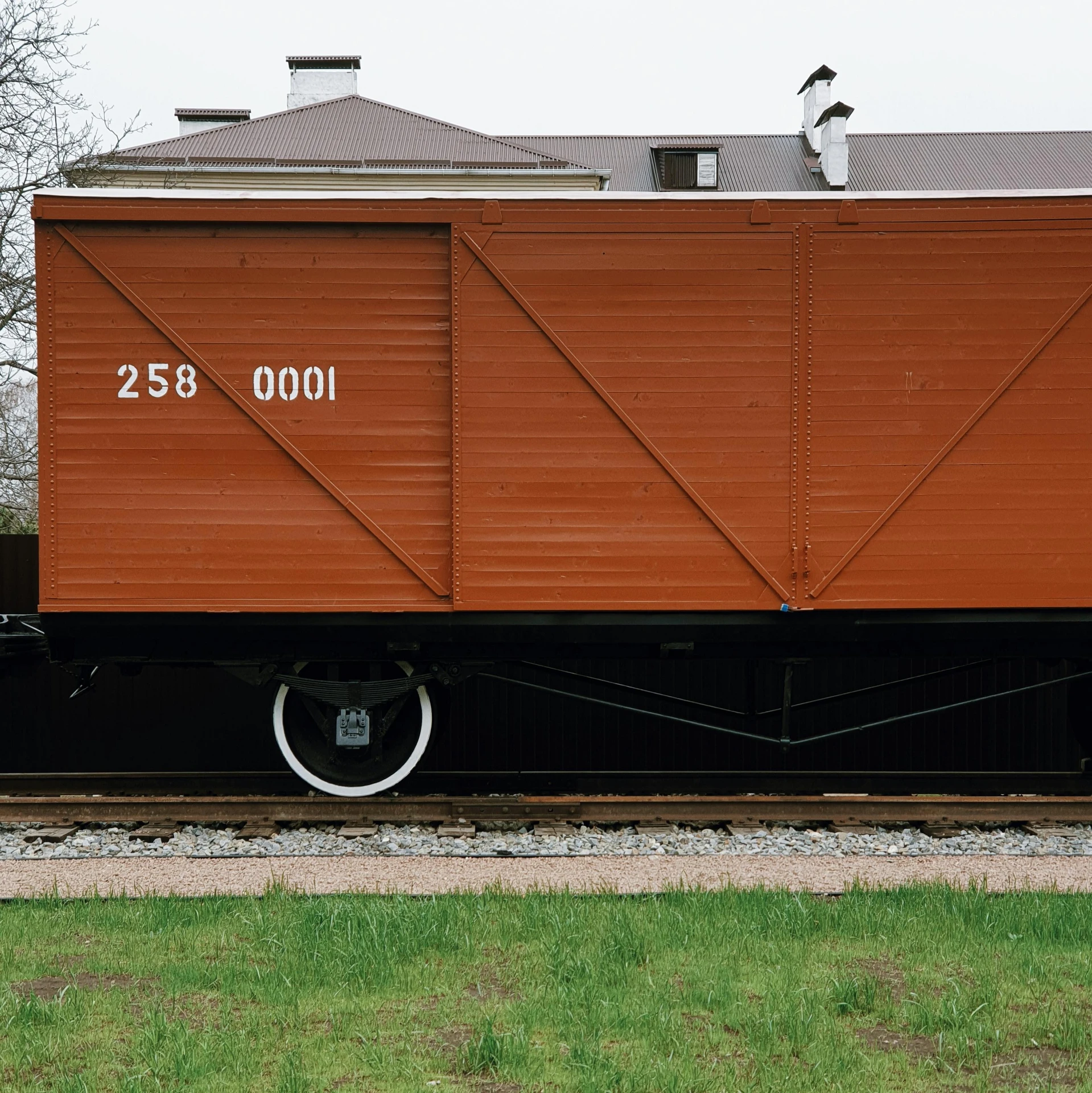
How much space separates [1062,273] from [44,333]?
6.32 m

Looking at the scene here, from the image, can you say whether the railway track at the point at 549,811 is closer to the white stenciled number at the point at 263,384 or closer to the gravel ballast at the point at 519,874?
the gravel ballast at the point at 519,874

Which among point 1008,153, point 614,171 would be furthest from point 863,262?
point 1008,153

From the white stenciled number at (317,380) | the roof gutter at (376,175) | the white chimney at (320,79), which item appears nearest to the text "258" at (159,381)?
the white stenciled number at (317,380)

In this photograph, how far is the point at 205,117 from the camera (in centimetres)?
3331

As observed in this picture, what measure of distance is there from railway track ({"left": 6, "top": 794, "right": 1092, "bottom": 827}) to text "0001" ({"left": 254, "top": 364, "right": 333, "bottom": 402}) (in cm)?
261

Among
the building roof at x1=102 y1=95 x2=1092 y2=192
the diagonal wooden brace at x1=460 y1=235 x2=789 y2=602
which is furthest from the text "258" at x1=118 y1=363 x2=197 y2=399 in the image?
the building roof at x1=102 y1=95 x2=1092 y2=192

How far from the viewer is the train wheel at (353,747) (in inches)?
276

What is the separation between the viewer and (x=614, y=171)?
33.5 meters

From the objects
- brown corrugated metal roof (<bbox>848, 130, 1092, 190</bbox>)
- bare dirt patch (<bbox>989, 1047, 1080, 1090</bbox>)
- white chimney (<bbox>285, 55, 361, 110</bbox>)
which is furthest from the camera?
white chimney (<bbox>285, 55, 361, 110</bbox>)

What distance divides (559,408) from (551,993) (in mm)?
3634

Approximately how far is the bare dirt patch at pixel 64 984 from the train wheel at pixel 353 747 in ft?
9.86

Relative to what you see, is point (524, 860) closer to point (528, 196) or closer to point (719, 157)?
point (528, 196)

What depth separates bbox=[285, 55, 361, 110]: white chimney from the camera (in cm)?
3378

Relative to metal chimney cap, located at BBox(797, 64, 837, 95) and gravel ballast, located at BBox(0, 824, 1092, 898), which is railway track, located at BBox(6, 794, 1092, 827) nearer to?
gravel ballast, located at BBox(0, 824, 1092, 898)
